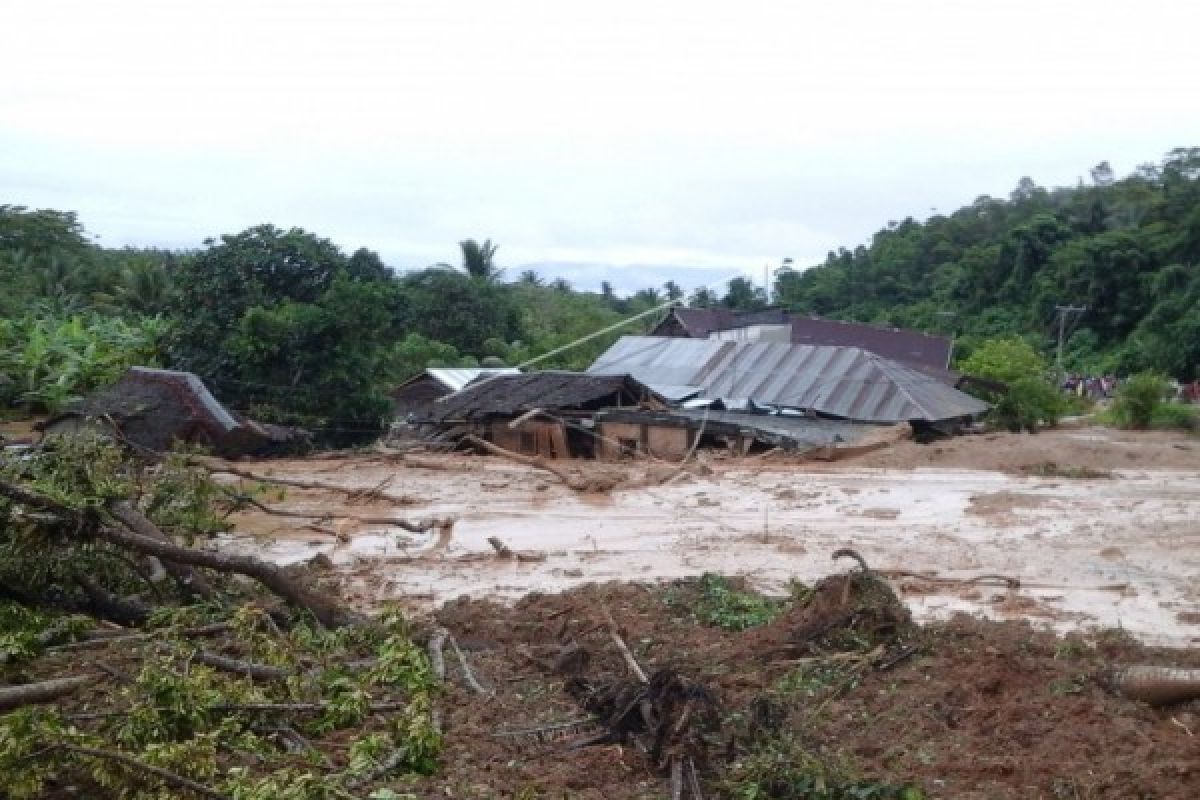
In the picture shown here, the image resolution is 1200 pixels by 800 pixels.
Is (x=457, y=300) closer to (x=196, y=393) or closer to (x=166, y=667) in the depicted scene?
(x=196, y=393)

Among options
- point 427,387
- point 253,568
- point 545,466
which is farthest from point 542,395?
point 253,568

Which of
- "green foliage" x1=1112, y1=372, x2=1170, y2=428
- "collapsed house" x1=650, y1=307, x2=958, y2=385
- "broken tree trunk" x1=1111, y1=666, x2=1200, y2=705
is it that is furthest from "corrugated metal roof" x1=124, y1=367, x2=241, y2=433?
"green foliage" x1=1112, y1=372, x2=1170, y2=428

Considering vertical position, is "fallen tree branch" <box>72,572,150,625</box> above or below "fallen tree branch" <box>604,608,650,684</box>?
above

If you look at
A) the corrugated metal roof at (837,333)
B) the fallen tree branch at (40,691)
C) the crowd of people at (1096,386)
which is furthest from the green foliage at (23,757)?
the crowd of people at (1096,386)

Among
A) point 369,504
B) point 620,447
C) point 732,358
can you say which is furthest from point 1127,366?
point 369,504

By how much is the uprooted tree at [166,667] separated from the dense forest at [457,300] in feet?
42.9

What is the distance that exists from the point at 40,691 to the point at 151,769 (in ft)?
3.56

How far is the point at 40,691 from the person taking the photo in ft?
16.4

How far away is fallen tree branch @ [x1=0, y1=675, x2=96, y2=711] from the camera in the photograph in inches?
191

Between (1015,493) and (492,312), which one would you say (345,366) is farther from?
(492,312)

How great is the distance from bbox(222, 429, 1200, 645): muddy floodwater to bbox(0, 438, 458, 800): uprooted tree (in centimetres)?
274

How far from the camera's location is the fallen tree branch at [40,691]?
191 inches

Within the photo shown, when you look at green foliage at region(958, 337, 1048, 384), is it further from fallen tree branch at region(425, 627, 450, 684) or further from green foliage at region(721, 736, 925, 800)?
green foliage at region(721, 736, 925, 800)

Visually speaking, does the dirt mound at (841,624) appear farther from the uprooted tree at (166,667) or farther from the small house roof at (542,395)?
the small house roof at (542,395)
